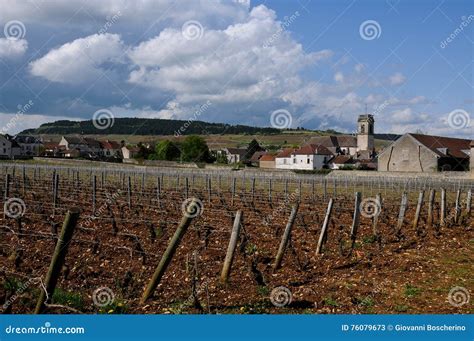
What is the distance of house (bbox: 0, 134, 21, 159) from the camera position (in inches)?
4136

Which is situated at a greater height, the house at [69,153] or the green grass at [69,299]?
the house at [69,153]

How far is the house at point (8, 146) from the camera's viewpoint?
105062 mm

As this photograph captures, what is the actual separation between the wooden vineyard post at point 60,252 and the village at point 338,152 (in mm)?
60281

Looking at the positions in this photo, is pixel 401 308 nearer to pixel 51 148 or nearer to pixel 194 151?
pixel 194 151

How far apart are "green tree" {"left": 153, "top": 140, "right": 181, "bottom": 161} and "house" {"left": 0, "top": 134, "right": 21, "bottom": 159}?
1122 inches

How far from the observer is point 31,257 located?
11.9 metres

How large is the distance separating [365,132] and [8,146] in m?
74.9

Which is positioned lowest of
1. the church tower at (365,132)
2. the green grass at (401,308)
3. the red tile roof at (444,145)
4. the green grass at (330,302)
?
the green grass at (401,308)

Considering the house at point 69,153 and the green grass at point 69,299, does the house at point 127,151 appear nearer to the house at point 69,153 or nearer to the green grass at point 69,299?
the house at point 69,153

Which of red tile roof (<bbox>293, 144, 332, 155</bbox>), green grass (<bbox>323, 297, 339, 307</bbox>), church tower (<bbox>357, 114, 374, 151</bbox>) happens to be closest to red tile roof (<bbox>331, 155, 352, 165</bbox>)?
red tile roof (<bbox>293, 144, 332, 155</bbox>)

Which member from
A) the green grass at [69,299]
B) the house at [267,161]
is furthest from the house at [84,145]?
the green grass at [69,299]

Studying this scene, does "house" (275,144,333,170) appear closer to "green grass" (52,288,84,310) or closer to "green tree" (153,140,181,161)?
"green tree" (153,140,181,161)

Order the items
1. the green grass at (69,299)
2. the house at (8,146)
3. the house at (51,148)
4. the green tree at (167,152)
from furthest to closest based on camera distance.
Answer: the house at (51,148) < the house at (8,146) < the green tree at (167,152) < the green grass at (69,299)

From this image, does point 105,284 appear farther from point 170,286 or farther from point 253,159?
point 253,159
